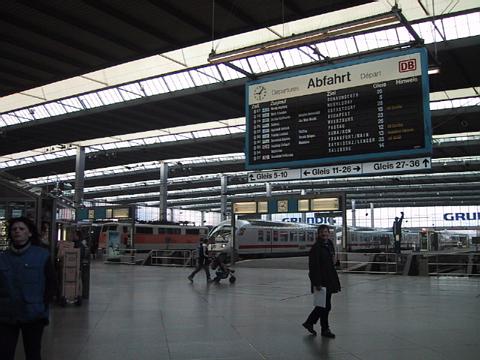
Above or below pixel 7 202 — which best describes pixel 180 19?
above

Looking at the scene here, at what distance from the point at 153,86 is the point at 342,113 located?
17450 mm

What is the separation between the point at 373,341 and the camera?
7.65 meters

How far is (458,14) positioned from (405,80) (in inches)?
325

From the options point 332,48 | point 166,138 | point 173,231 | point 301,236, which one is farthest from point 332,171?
point 173,231

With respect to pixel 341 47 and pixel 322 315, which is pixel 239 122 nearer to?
pixel 341 47

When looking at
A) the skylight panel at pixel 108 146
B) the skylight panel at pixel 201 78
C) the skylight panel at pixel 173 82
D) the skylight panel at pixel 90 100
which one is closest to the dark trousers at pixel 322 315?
the skylight panel at pixel 201 78

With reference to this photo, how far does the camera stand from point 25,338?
4.51m

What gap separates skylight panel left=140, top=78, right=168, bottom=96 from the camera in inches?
1109

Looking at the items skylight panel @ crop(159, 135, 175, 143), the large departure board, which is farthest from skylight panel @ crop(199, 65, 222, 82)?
skylight panel @ crop(159, 135, 175, 143)

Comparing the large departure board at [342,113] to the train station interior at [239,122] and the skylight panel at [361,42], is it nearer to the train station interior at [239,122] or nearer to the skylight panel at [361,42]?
the train station interior at [239,122]

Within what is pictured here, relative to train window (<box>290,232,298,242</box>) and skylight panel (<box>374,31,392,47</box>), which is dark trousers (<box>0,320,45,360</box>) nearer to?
skylight panel (<box>374,31,392,47</box>)

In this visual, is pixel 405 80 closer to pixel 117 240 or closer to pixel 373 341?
pixel 373 341

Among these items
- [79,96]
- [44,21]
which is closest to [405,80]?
[44,21]

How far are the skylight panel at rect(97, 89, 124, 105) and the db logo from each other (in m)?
20.4
